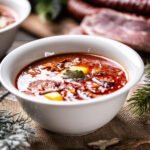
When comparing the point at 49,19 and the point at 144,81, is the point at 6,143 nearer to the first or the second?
the point at 144,81

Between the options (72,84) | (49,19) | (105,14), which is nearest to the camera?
(72,84)

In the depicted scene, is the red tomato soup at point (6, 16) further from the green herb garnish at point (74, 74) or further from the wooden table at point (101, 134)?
the green herb garnish at point (74, 74)

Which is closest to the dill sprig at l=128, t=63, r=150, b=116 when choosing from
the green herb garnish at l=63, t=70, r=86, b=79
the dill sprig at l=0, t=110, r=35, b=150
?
the green herb garnish at l=63, t=70, r=86, b=79

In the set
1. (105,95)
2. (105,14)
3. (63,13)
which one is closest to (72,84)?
(105,95)

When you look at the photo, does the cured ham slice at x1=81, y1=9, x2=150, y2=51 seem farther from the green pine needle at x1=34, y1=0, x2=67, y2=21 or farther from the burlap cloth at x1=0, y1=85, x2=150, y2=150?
the burlap cloth at x1=0, y1=85, x2=150, y2=150

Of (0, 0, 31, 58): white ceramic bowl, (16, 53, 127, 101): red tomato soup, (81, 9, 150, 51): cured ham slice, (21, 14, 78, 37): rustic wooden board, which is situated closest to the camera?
(16, 53, 127, 101): red tomato soup

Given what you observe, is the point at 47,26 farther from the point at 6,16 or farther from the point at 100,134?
the point at 100,134
